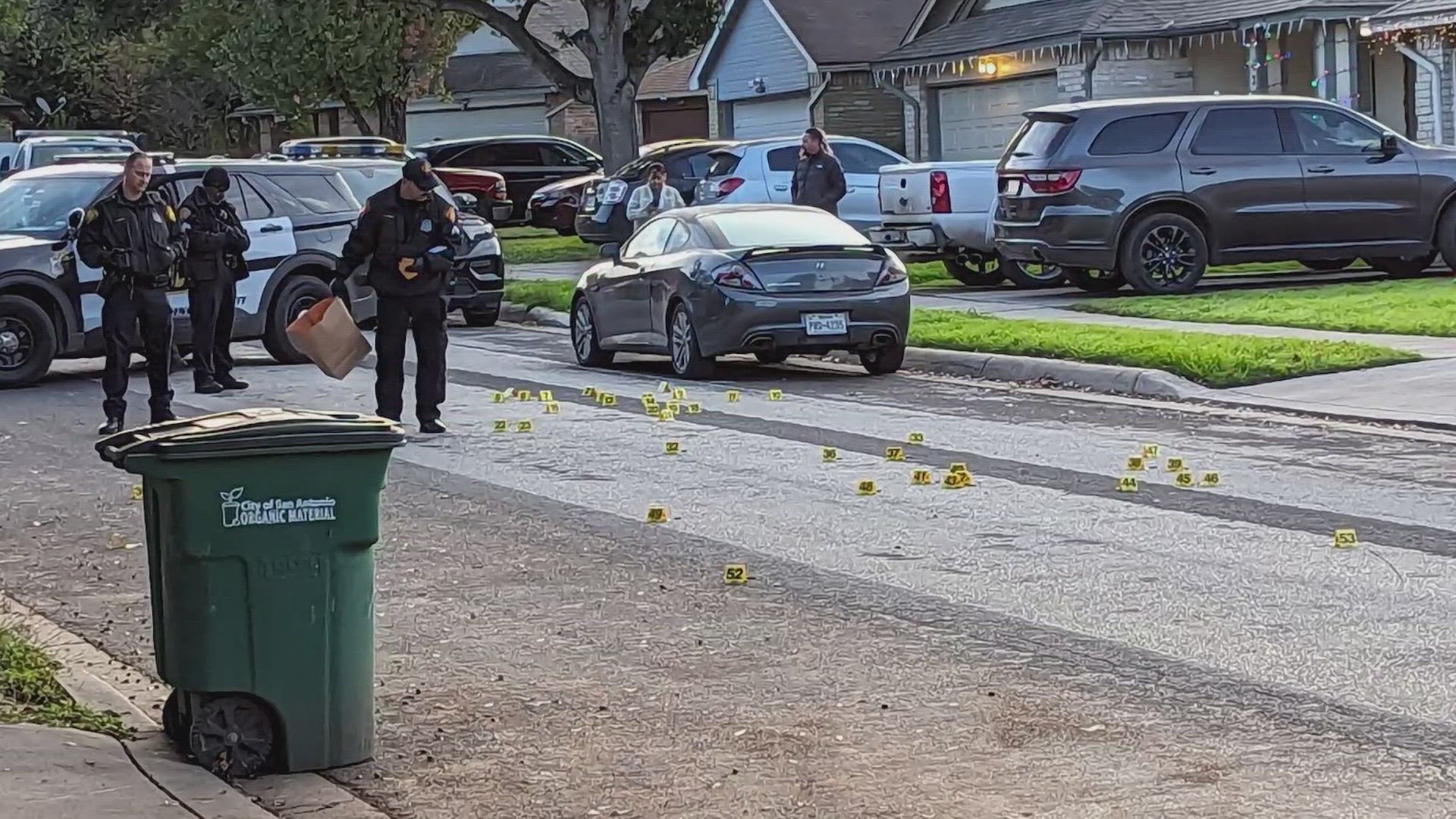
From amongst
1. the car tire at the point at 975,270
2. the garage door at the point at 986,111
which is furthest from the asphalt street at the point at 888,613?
the garage door at the point at 986,111

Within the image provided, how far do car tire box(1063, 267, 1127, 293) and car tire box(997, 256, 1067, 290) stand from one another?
0.79 metres

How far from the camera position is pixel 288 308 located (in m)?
18.0

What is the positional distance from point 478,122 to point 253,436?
52566 mm

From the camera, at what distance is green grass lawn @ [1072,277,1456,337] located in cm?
1666

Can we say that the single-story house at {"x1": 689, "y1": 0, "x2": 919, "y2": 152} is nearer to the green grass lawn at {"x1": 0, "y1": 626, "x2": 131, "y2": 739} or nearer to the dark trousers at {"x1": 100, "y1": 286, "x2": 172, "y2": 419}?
the dark trousers at {"x1": 100, "y1": 286, "x2": 172, "y2": 419}

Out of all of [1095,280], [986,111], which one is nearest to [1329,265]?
[1095,280]

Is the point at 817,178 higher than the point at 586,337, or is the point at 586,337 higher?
the point at 817,178

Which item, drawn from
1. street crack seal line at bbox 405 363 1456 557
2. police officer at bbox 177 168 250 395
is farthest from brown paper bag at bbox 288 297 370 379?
police officer at bbox 177 168 250 395

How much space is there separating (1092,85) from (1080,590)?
24614 millimetres

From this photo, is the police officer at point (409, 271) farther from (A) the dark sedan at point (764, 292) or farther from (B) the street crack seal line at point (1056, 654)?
(B) the street crack seal line at point (1056, 654)

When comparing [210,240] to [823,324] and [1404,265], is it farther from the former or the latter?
[1404,265]

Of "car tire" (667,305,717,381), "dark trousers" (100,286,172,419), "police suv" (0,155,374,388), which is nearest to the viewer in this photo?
"dark trousers" (100,286,172,419)

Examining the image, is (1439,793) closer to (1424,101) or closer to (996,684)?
(996,684)

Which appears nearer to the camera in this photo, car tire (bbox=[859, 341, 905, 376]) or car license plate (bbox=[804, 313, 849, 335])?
car license plate (bbox=[804, 313, 849, 335])
